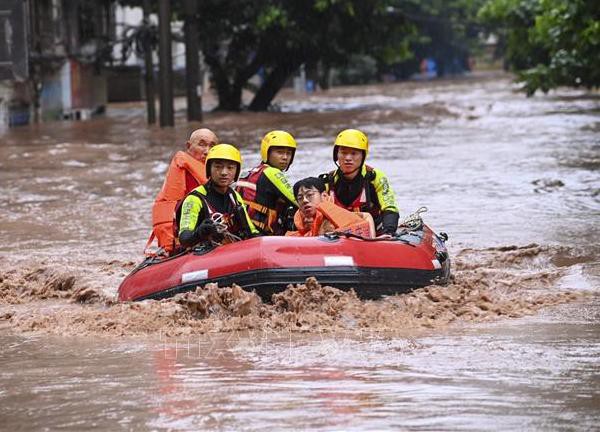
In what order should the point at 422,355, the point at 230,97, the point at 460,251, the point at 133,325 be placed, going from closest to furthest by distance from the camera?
the point at 422,355, the point at 133,325, the point at 460,251, the point at 230,97

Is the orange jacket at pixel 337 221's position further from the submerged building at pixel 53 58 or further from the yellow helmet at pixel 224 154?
the submerged building at pixel 53 58

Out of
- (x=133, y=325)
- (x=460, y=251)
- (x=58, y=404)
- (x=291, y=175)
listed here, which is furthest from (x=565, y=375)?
(x=291, y=175)

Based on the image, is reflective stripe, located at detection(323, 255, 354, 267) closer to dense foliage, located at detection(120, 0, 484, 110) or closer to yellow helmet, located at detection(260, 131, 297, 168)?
yellow helmet, located at detection(260, 131, 297, 168)

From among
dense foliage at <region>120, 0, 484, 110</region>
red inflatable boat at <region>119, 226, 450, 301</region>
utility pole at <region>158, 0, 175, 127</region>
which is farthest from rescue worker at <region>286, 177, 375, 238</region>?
dense foliage at <region>120, 0, 484, 110</region>

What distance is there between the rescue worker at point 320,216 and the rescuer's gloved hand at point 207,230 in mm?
798

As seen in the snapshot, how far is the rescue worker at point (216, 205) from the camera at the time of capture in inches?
393

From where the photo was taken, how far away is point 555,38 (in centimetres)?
2414

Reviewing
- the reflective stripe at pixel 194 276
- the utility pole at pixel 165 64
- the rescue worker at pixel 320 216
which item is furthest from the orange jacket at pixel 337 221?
the utility pole at pixel 165 64

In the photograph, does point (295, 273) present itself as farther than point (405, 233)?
No

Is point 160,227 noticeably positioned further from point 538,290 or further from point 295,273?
point 538,290

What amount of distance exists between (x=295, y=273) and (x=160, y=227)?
8.23 ft

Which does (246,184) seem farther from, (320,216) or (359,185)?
(359,185)

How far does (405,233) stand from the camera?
10.4 metres

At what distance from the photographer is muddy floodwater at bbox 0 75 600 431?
6.64 m
